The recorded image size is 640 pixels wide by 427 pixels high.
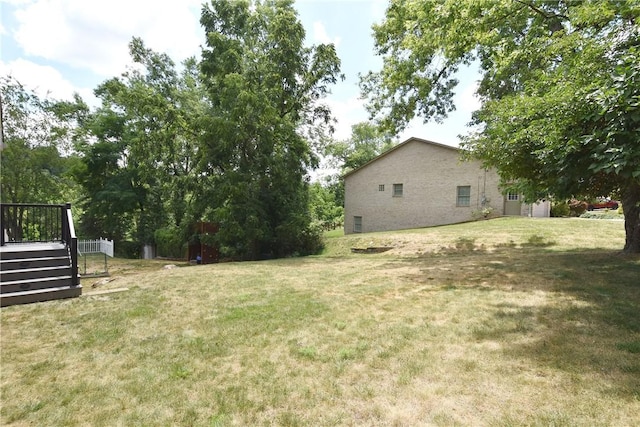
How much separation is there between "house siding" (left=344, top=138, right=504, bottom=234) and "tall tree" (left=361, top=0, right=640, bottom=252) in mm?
8107

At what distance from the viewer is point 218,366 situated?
3.52m

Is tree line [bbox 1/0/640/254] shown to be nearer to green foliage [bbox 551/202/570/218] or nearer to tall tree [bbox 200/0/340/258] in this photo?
tall tree [bbox 200/0/340/258]

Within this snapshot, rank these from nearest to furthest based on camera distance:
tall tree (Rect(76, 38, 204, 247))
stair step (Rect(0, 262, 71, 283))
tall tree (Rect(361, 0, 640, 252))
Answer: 1. tall tree (Rect(361, 0, 640, 252))
2. stair step (Rect(0, 262, 71, 283))
3. tall tree (Rect(76, 38, 204, 247))

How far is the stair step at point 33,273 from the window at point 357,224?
18.8 metres

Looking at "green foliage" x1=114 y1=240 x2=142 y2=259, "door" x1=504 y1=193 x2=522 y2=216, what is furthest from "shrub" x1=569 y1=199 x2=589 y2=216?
"green foliage" x1=114 y1=240 x2=142 y2=259

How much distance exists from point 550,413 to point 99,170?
27287mm

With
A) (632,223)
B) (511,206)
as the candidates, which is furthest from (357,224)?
(632,223)

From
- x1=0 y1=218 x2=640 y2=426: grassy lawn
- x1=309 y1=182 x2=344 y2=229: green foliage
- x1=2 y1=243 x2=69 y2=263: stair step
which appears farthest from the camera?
x1=309 y1=182 x2=344 y2=229: green foliage

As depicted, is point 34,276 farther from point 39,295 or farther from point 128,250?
point 128,250

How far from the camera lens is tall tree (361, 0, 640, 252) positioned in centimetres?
405

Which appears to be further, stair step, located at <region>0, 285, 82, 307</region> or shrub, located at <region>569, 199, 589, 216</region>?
shrub, located at <region>569, 199, 589, 216</region>

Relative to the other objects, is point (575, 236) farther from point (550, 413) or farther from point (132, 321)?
point (132, 321)

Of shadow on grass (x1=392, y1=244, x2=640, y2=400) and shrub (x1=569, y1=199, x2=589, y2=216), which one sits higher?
shrub (x1=569, y1=199, x2=589, y2=216)

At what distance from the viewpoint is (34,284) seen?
243 inches
